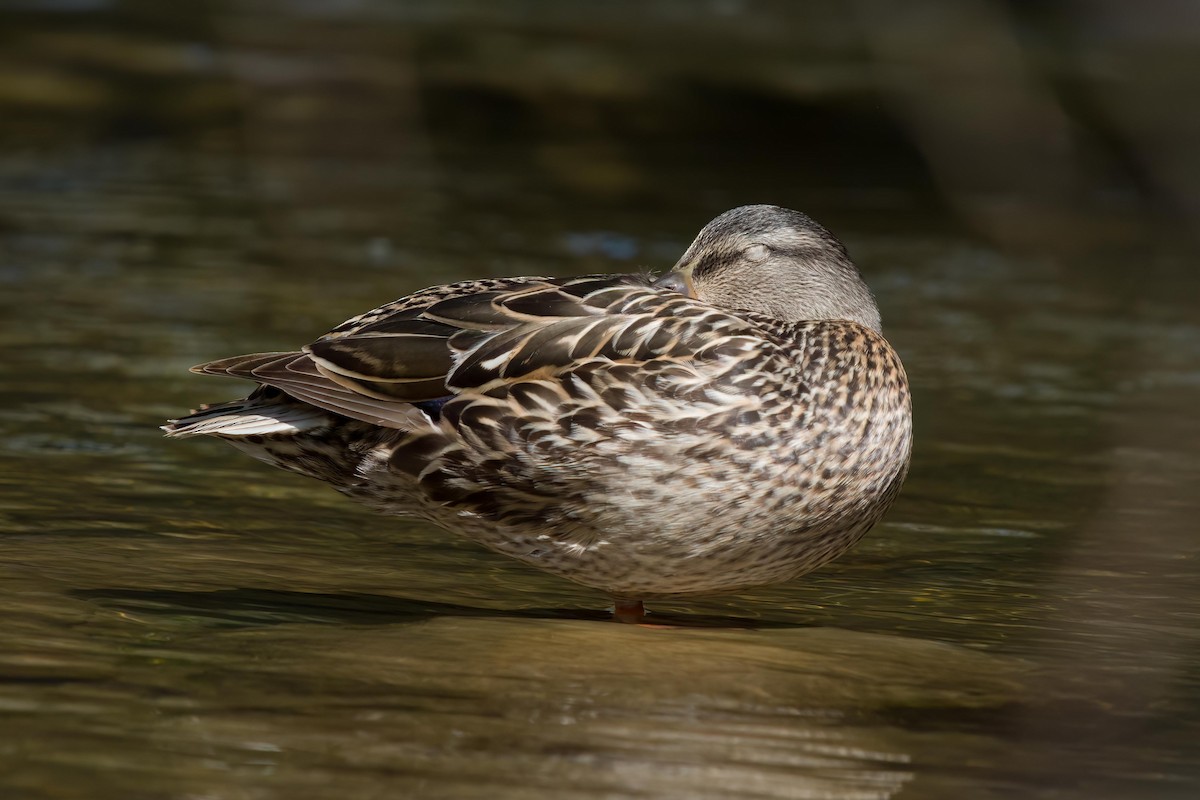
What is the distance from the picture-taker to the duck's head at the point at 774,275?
233 inches

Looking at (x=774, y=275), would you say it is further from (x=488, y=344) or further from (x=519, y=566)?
(x=519, y=566)

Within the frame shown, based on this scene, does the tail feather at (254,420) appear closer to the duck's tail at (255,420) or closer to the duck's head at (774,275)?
the duck's tail at (255,420)

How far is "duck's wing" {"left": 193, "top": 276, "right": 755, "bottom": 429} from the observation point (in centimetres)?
538

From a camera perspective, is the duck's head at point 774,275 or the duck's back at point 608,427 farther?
the duck's head at point 774,275

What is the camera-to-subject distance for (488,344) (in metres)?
5.50

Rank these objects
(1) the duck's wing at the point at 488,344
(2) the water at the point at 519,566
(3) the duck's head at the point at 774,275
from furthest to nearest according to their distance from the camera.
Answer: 1. (3) the duck's head at the point at 774,275
2. (1) the duck's wing at the point at 488,344
3. (2) the water at the point at 519,566

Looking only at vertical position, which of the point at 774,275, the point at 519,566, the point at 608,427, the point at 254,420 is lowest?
the point at 519,566

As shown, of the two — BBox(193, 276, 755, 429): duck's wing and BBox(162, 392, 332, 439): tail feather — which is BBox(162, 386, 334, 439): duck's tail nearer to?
BBox(162, 392, 332, 439): tail feather

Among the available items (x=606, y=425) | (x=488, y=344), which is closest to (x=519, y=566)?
(x=488, y=344)

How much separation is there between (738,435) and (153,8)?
1592 cm

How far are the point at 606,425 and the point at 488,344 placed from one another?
54cm

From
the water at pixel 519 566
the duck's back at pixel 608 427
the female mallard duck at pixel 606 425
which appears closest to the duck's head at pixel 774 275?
the female mallard duck at pixel 606 425

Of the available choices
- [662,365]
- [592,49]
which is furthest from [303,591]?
[592,49]

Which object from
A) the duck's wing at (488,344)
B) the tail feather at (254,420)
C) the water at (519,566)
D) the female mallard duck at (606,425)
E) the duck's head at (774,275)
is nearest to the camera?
the water at (519,566)
